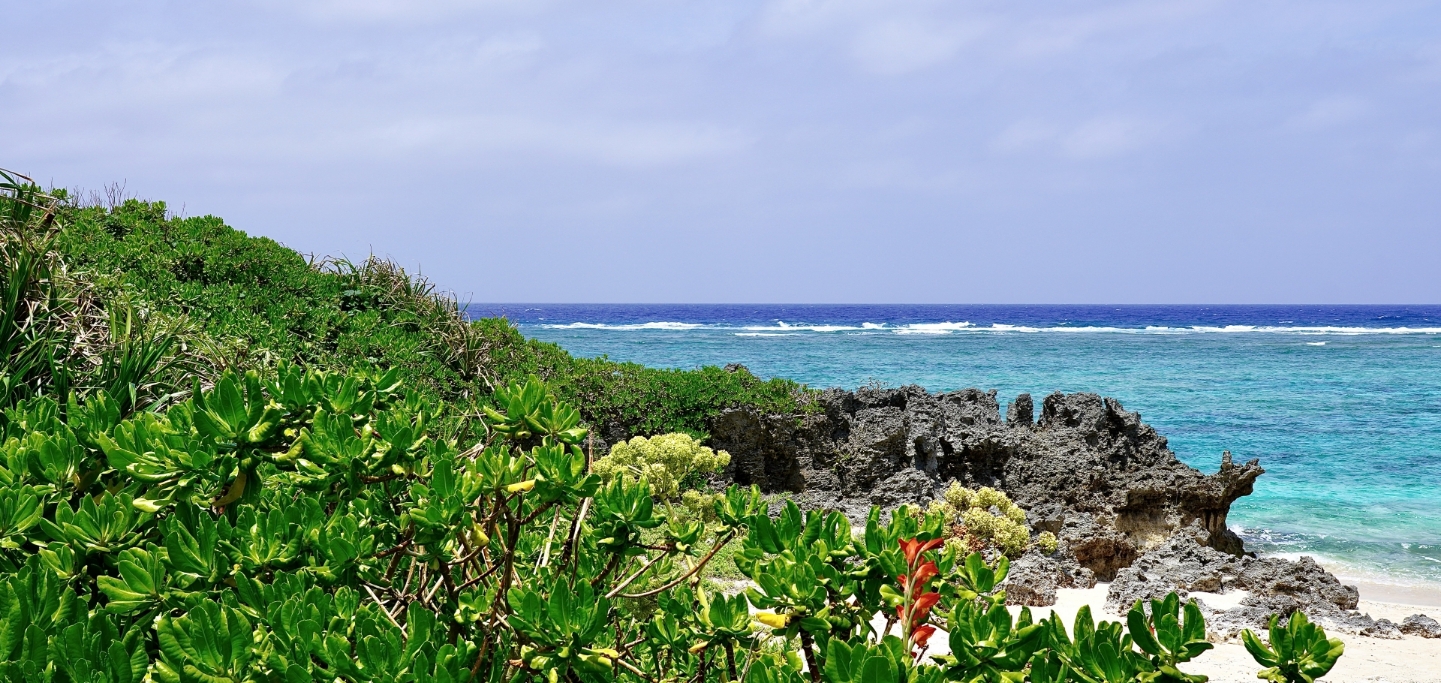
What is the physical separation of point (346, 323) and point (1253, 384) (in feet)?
96.1

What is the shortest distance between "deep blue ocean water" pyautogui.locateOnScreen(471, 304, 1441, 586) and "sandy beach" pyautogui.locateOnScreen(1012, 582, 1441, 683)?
3124 mm

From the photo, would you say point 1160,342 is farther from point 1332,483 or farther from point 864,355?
point 1332,483

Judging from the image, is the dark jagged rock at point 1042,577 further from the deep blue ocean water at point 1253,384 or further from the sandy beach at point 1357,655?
the deep blue ocean water at point 1253,384

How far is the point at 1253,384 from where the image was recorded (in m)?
28.8

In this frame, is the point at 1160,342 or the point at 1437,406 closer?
the point at 1437,406

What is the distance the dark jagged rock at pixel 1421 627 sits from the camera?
6.85 metres

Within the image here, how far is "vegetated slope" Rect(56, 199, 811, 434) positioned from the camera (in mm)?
6648

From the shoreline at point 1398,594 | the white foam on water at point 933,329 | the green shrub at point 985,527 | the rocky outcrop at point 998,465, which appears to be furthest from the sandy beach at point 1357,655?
the white foam on water at point 933,329

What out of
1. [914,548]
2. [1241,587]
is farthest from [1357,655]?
[914,548]

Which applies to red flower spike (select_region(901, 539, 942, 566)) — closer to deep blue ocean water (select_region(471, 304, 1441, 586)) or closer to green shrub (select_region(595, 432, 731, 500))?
green shrub (select_region(595, 432, 731, 500))

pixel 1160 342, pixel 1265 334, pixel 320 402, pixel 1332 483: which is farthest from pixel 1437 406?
pixel 1265 334

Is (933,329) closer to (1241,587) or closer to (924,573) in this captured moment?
(1241,587)

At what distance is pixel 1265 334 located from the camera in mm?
56844

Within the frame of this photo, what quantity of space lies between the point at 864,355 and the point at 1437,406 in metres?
19.8
